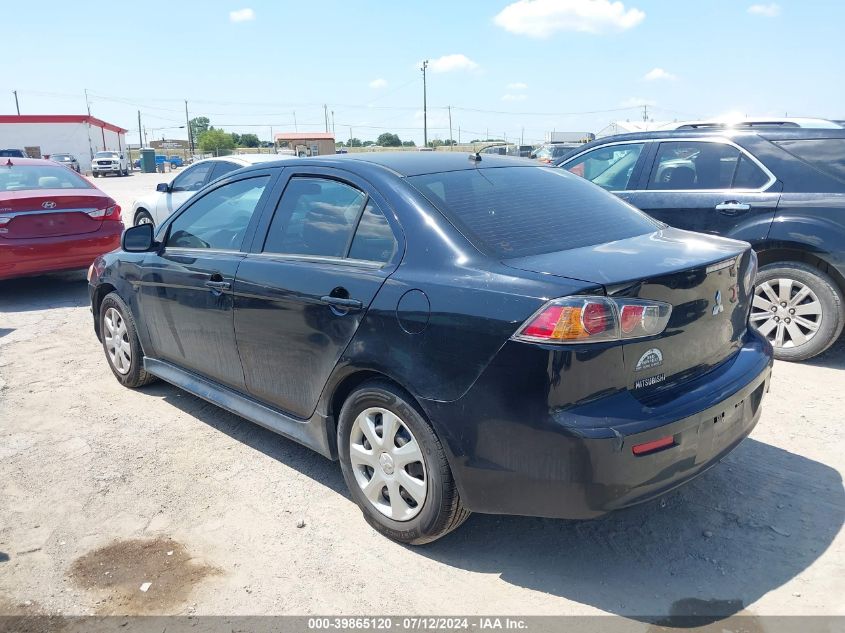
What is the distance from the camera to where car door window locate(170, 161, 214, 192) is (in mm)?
9810

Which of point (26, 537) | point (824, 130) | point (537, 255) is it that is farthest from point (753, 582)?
point (824, 130)

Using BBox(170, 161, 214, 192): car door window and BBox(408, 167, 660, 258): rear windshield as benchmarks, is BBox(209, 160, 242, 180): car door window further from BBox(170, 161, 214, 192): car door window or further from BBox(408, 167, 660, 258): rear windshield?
BBox(408, 167, 660, 258): rear windshield

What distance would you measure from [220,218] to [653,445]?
116 inches

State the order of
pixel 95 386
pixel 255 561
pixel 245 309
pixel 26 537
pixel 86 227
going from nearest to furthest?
pixel 255 561, pixel 26 537, pixel 245 309, pixel 95 386, pixel 86 227

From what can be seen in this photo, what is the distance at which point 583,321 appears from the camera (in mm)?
2500

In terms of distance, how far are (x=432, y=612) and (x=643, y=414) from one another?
1.12 meters

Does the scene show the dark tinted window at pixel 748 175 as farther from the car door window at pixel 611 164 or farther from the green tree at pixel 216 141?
the green tree at pixel 216 141

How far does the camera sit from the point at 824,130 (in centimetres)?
545

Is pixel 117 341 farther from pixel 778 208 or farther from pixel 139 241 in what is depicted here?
pixel 778 208

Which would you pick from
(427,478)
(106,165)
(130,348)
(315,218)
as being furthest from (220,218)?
(106,165)

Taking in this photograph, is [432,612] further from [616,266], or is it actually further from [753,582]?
[616,266]

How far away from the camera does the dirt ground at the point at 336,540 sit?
2.79 metres

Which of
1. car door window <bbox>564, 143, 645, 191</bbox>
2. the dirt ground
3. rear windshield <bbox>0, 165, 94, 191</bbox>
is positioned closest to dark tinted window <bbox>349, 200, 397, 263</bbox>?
the dirt ground

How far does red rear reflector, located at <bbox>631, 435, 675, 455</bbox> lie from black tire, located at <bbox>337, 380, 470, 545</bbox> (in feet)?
2.48
